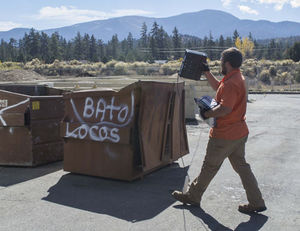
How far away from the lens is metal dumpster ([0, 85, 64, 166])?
7.05m

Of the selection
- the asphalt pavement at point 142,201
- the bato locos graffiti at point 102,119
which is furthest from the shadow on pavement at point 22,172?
the bato locos graffiti at point 102,119

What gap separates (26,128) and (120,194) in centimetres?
256

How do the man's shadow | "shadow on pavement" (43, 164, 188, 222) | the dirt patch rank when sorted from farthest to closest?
1. the dirt patch
2. "shadow on pavement" (43, 164, 188, 222)
3. the man's shadow

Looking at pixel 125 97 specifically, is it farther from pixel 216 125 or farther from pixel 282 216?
pixel 282 216

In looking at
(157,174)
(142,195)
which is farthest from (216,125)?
(157,174)

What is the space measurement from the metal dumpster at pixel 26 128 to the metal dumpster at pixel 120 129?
886mm

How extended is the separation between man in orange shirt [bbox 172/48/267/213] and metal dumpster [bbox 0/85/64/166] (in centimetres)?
359

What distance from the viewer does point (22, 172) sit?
271 inches

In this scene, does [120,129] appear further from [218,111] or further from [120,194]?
[218,111]

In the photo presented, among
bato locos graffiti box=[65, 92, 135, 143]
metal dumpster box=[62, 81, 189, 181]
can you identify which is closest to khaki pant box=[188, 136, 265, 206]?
metal dumpster box=[62, 81, 189, 181]

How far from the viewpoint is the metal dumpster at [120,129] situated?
598cm

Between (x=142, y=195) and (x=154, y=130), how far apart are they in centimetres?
117

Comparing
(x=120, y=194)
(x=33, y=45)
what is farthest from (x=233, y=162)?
(x=33, y=45)

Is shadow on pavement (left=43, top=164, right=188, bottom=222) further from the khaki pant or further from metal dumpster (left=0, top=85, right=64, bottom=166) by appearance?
metal dumpster (left=0, top=85, right=64, bottom=166)
